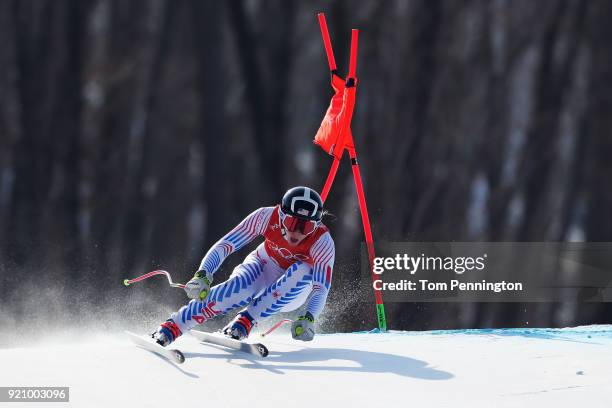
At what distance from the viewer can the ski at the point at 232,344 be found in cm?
396

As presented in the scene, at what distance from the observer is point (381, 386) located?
11.0 ft

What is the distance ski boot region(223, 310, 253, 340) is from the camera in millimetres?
4195

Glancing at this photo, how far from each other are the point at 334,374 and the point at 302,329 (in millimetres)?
444

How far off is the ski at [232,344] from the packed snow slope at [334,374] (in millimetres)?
49

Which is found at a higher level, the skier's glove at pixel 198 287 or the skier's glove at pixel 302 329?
the skier's glove at pixel 198 287

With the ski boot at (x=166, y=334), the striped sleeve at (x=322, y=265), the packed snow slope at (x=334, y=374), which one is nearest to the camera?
the packed snow slope at (x=334, y=374)

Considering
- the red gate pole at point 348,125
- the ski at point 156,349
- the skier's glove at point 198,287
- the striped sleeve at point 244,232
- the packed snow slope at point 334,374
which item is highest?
the red gate pole at point 348,125

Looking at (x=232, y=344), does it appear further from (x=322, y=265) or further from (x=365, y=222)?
(x=365, y=222)

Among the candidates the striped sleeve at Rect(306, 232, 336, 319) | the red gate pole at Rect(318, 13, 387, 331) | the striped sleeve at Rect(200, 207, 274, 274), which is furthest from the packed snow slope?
the red gate pole at Rect(318, 13, 387, 331)

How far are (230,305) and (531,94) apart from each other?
459 cm

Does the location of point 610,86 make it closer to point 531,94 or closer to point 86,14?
point 531,94

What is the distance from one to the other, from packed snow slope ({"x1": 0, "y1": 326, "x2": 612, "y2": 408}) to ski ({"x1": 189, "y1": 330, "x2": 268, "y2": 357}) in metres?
0.05

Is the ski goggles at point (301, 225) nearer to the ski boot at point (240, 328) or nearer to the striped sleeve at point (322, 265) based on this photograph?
the striped sleeve at point (322, 265)

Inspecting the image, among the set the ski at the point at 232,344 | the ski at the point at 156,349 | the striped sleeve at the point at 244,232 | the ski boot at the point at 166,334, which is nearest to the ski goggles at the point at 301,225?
the striped sleeve at the point at 244,232
